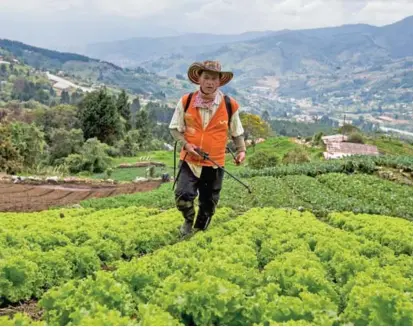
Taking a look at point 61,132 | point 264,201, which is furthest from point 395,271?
point 61,132

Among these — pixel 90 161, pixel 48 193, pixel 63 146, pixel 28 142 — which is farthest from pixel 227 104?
pixel 63 146

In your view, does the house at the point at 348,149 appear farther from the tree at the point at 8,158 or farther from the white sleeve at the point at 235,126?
the white sleeve at the point at 235,126

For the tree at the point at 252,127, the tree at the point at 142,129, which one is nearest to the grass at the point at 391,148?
Answer: the tree at the point at 252,127

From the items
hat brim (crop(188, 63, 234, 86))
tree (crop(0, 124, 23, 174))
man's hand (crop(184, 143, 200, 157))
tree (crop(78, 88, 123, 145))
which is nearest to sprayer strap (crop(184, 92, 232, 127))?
hat brim (crop(188, 63, 234, 86))

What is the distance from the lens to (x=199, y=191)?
1062 centimetres

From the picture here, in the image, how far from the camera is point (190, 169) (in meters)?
10.1

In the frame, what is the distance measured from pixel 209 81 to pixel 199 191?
2.29m

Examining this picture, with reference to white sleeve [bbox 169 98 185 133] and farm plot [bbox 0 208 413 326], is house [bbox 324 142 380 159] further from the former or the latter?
farm plot [bbox 0 208 413 326]

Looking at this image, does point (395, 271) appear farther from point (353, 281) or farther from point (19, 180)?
point (19, 180)

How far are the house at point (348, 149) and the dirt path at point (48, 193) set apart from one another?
3501 cm

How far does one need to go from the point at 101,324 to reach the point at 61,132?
52.7 metres

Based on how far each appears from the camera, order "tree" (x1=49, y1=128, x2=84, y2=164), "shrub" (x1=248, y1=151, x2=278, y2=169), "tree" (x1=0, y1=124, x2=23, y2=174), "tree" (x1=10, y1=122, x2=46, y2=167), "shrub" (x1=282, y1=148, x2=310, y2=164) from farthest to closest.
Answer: "tree" (x1=49, y1=128, x2=84, y2=164)
"shrub" (x1=282, y1=148, x2=310, y2=164)
"shrub" (x1=248, y1=151, x2=278, y2=169)
"tree" (x1=10, y1=122, x2=46, y2=167)
"tree" (x1=0, y1=124, x2=23, y2=174)

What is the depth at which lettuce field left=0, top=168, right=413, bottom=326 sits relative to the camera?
16.5 feet

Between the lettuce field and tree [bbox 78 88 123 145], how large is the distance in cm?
5056
